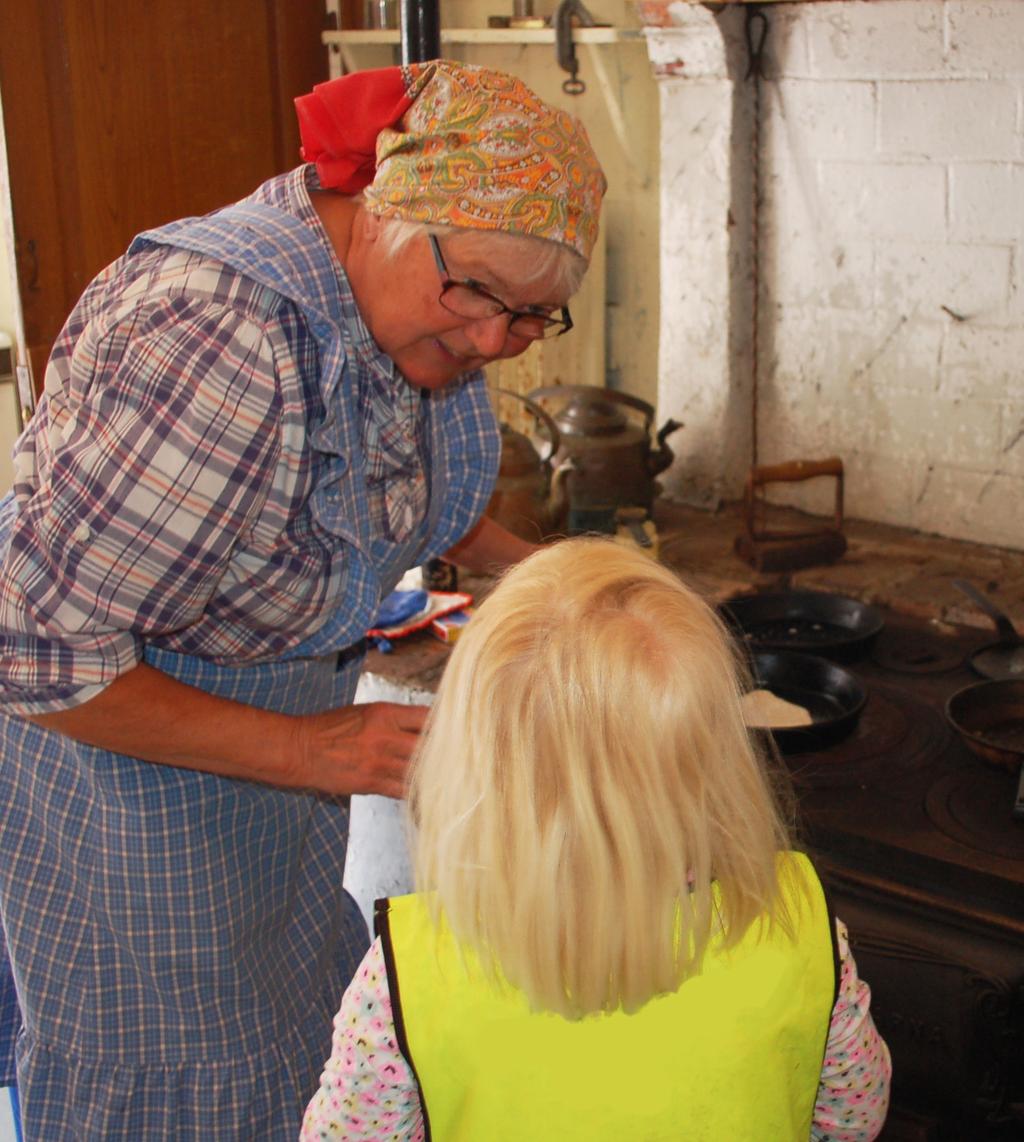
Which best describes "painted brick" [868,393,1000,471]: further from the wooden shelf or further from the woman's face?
→ the woman's face

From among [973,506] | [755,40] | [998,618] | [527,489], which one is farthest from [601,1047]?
[755,40]

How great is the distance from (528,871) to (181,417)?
49cm

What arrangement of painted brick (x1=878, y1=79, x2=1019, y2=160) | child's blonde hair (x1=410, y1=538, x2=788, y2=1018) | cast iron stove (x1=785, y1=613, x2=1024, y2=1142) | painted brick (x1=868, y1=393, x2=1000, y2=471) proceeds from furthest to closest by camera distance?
painted brick (x1=868, y1=393, x2=1000, y2=471)
painted brick (x1=878, y1=79, x2=1019, y2=160)
cast iron stove (x1=785, y1=613, x2=1024, y2=1142)
child's blonde hair (x1=410, y1=538, x2=788, y2=1018)

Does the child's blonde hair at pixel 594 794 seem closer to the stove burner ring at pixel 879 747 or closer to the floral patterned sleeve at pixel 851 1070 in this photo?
the floral patterned sleeve at pixel 851 1070

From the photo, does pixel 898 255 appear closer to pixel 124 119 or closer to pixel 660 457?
pixel 660 457

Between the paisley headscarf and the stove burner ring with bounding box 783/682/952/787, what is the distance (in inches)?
33.9

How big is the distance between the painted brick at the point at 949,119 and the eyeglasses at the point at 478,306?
150cm

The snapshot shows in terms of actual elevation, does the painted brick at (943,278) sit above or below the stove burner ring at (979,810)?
above

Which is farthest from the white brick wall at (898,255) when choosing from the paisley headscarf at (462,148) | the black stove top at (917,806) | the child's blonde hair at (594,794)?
the child's blonde hair at (594,794)

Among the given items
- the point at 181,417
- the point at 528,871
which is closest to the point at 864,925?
the point at 528,871

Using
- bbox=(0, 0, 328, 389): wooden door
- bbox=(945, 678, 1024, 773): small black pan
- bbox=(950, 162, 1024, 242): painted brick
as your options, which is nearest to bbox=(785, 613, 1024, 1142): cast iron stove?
bbox=(945, 678, 1024, 773): small black pan

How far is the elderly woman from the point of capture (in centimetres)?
122

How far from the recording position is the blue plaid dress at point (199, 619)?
1.22 meters

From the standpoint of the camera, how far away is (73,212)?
2488 millimetres
